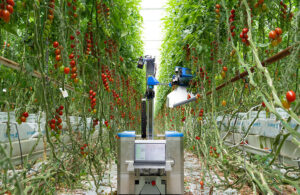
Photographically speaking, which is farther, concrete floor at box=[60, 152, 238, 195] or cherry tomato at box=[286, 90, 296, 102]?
concrete floor at box=[60, 152, 238, 195]

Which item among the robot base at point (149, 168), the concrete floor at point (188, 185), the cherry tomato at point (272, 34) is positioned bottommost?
the concrete floor at point (188, 185)

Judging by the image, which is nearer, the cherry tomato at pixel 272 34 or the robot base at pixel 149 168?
the cherry tomato at pixel 272 34

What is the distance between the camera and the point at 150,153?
1.68 m

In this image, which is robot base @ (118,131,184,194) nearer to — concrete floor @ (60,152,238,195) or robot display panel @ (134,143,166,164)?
robot display panel @ (134,143,166,164)

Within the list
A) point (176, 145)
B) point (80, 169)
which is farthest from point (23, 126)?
point (176, 145)

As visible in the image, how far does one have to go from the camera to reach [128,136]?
→ 5.72ft

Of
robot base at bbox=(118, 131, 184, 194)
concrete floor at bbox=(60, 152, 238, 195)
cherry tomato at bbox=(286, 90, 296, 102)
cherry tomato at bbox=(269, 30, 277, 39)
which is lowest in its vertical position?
concrete floor at bbox=(60, 152, 238, 195)

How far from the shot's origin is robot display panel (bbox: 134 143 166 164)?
1.67 meters

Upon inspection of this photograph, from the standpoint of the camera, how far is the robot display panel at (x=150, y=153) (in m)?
1.67

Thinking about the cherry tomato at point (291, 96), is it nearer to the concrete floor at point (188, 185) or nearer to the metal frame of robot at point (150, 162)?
the metal frame of robot at point (150, 162)

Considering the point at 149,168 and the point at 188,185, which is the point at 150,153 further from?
the point at 188,185

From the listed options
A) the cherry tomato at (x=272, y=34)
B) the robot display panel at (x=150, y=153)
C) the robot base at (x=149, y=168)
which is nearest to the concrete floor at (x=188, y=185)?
the robot base at (x=149, y=168)

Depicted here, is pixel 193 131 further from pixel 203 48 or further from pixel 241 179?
pixel 241 179

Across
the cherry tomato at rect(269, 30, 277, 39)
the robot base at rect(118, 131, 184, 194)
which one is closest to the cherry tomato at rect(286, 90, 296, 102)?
the cherry tomato at rect(269, 30, 277, 39)
